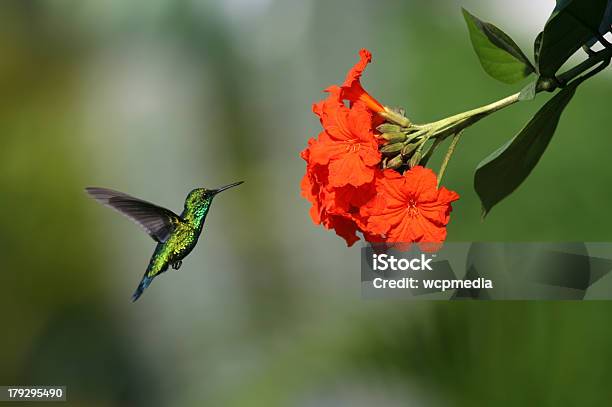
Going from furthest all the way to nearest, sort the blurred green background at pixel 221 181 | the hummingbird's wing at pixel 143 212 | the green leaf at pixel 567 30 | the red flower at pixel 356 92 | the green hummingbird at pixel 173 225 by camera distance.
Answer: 1. the blurred green background at pixel 221 181
2. the green hummingbird at pixel 173 225
3. the hummingbird's wing at pixel 143 212
4. the red flower at pixel 356 92
5. the green leaf at pixel 567 30

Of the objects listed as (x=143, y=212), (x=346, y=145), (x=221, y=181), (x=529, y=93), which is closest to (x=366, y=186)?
(x=346, y=145)

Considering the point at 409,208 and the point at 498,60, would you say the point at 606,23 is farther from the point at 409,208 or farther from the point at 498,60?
the point at 409,208

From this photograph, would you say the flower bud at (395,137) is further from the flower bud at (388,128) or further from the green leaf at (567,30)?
the green leaf at (567,30)

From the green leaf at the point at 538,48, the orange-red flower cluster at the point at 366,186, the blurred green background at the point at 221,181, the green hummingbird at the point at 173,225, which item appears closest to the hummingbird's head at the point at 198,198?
the green hummingbird at the point at 173,225

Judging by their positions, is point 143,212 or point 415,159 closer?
point 415,159

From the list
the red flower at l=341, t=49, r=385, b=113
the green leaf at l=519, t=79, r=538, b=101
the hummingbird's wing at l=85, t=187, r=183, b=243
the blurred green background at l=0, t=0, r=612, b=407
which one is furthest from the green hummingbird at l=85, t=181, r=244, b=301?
the blurred green background at l=0, t=0, r=612, b=407

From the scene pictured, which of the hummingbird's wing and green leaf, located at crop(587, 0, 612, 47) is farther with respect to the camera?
the hummingbird's wing

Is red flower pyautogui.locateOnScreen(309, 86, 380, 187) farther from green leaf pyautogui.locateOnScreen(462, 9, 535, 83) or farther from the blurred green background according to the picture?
the blurred green background
